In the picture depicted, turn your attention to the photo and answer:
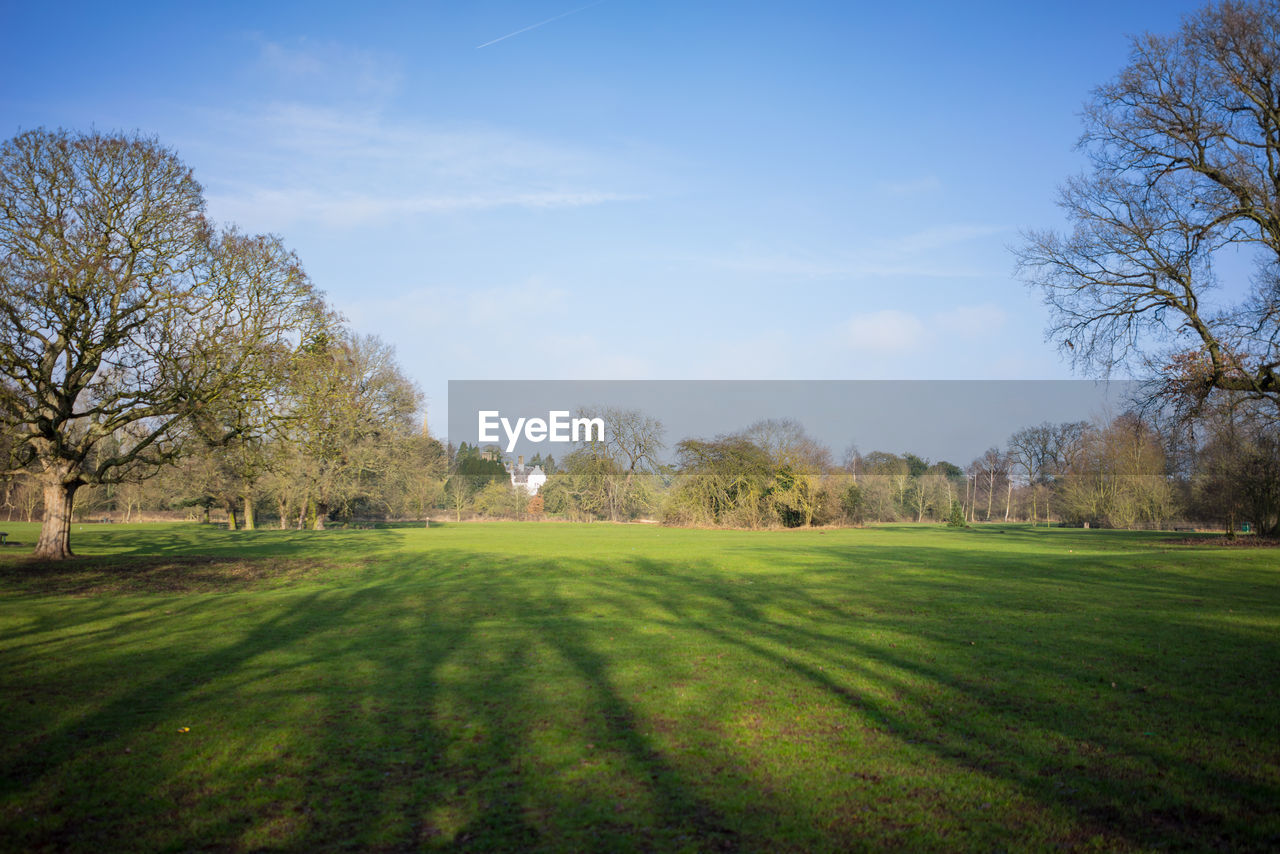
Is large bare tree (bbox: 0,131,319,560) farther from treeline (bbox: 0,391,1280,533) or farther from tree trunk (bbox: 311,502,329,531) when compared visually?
tree trunk (bbox: 311,502,329,531)

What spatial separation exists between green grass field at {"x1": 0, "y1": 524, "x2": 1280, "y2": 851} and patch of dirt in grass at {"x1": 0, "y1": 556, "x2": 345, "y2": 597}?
785 millimetres

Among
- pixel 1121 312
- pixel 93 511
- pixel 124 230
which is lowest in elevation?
pixel 93 511

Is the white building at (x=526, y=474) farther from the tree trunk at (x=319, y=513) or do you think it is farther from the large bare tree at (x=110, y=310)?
the large bare tree at (x=110, y=310)

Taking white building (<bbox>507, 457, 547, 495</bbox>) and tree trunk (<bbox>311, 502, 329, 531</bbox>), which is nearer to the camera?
tree trunk (<bbox>311, 502, 329, 531</bbox>)

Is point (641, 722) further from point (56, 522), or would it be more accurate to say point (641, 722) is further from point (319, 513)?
point (319, 513)

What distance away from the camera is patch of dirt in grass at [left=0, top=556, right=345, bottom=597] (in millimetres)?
17172

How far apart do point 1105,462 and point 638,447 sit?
119ft

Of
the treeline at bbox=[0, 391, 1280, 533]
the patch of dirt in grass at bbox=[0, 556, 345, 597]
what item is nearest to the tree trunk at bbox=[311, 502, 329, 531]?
the treeline at bbox=[0, 391, 1280, 533]

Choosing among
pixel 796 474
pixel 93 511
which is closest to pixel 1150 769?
pixel 796 474

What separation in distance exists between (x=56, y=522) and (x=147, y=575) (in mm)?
4500

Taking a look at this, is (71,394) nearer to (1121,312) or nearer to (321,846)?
(321,846)

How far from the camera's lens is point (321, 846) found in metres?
4.84

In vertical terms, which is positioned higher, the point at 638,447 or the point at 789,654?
the point at 638,447

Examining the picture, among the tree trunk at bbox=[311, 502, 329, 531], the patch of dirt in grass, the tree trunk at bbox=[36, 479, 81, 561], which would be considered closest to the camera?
the patch of dirt in grass
